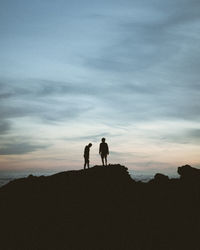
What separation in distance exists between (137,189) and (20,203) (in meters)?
12.8

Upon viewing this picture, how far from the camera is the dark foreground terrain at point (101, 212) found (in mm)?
25328

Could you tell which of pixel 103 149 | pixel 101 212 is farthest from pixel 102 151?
pixel 101 212

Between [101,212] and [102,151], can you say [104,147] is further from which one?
[101,212]

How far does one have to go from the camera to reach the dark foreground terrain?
25328mm

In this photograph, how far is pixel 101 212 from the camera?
90.3 ft

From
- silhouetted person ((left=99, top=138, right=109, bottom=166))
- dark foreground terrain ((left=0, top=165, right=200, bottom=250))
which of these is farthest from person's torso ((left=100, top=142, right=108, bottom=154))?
dark foreground terrain ((left=0, top=165, right=200, bottom=250))

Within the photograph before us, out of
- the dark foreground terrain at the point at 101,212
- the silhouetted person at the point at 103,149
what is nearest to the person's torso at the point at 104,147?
the silhouetted person at the point at 103,149

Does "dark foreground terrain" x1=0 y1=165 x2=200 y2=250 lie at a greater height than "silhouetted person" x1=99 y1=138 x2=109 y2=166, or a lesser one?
lesser

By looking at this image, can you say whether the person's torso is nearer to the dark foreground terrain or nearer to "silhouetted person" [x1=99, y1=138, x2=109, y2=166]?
"silhouetted person" [x1=99, y1=138, x2=109, y2=166]

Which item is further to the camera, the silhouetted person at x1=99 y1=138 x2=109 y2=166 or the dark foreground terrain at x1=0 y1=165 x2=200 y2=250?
the silhouetted person at x1=99 y1=138 x2=109 y2=166

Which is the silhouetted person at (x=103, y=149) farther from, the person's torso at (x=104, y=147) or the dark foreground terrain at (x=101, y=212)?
the dark foreground terrain at (x=101, y=212)

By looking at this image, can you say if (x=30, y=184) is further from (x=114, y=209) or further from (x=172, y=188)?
(x=172, y=188)

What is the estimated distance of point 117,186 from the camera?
30281 mm

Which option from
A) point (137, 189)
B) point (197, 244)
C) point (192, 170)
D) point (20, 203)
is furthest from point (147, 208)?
point (20, 203)
